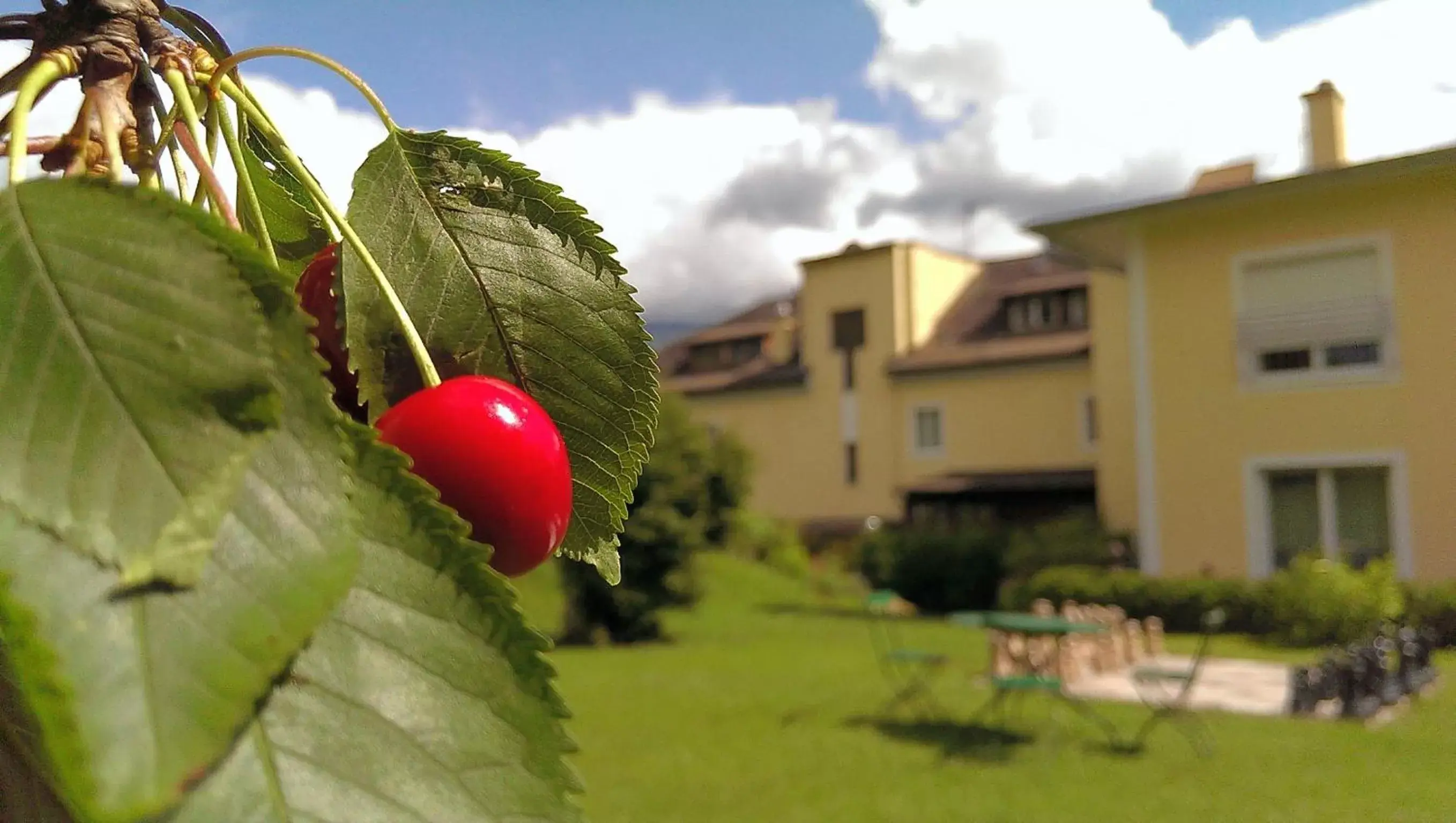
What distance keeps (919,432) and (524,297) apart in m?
17.3

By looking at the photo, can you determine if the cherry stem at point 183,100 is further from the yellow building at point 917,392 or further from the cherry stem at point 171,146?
the yellow building at point 917,392

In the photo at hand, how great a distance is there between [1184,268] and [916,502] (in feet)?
20.6

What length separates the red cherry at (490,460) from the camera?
1.02 feet

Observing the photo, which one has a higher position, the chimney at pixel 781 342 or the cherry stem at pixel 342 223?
the chimney at pixel 781 342

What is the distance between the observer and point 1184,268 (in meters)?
11.1

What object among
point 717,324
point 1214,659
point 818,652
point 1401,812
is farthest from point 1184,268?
point 717,324

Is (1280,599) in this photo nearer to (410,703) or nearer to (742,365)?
(410,703)

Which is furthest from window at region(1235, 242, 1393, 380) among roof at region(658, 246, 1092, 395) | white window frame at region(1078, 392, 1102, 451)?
white window frame at region(1078, 392, 1102, 451)

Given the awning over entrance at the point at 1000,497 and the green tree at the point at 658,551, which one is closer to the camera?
the green tree at the point at 658,551

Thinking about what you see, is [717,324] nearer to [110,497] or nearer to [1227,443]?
[1227,443]

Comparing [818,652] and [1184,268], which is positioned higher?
[1184,268]

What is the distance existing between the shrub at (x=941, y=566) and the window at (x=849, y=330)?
4.49 metres

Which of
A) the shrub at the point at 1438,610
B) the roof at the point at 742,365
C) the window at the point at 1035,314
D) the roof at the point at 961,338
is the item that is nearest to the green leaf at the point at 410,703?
the shrub at the point at 1438,610

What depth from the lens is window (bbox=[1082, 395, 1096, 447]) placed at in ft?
50.2
